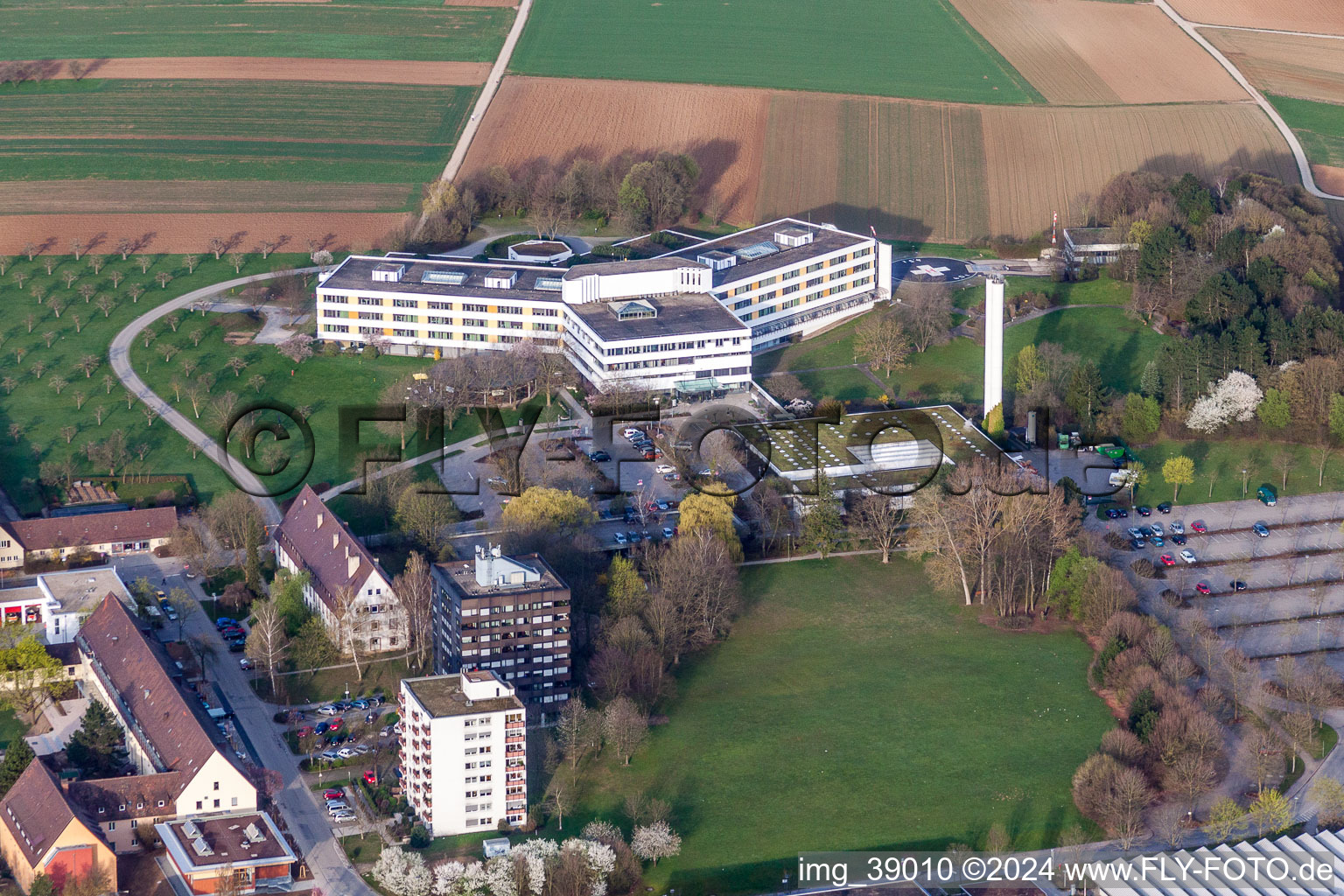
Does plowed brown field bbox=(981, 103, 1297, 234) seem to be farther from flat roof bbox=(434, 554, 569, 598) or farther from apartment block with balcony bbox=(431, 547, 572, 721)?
apartment block with balcony bbox=(431, 547, 572, 721)

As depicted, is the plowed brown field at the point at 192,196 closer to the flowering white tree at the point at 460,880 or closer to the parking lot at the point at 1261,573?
the parking lot at the point at 1261,573

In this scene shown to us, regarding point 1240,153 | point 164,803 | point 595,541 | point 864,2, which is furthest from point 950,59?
point 164,803

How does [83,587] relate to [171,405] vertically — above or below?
below

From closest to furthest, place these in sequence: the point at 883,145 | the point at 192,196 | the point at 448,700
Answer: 1. the point at 448,700
2. the point at 192,196
3. the point at 883,145

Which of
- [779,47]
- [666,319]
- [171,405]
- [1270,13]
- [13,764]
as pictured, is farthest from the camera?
[1270,13]

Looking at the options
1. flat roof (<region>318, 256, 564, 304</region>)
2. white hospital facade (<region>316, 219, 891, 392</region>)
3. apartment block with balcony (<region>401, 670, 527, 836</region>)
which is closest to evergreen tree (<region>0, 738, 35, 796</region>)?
apartment block with balcony (<region>401, 670, 527, 836</region>)

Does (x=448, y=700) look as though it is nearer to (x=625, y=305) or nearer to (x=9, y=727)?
(x=9, y=727)

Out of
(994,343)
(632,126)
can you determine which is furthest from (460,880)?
(632,126)
